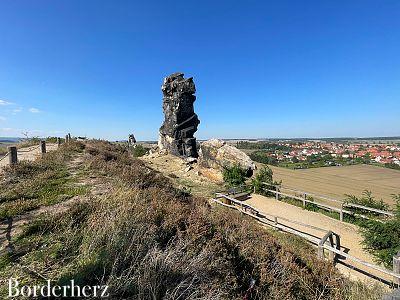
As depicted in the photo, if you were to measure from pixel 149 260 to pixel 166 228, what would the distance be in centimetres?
147

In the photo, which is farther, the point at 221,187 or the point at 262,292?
the point at 221,187

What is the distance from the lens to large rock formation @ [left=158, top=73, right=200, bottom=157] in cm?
3089

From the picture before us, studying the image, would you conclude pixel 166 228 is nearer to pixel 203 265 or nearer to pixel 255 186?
pixel 203 265

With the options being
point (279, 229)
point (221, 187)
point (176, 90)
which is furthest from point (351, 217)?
point (176, 90)

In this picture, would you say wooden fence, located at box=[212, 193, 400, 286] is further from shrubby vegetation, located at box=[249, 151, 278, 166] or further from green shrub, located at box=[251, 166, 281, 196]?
shrubby vegetation, located at box=[249, 151, 278, 166]

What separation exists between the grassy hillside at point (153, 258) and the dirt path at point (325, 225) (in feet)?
10.3

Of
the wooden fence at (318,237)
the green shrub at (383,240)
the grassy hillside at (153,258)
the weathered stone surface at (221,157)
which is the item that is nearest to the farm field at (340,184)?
the weathered stone surface at (221,157)

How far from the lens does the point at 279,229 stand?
1167 centimetres

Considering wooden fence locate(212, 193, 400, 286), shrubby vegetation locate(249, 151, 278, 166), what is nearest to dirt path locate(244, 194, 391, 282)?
wooden fence locate(212, 193, 400, 286)

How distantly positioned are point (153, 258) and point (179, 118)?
1116 inches

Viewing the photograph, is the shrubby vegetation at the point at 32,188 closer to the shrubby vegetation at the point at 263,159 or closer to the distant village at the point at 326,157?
the shrubby vegetation at the point at 263,159

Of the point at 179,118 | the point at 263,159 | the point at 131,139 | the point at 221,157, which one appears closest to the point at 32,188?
the point at 221,157

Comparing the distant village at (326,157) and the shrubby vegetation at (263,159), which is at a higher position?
the shrubby vegetation at (263,159)

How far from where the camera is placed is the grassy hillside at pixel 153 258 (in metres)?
3.33
